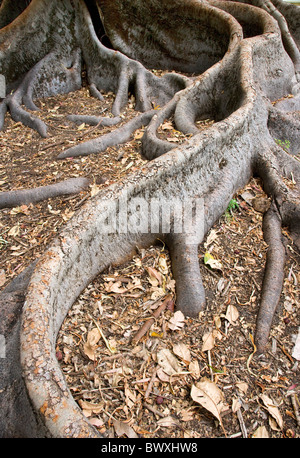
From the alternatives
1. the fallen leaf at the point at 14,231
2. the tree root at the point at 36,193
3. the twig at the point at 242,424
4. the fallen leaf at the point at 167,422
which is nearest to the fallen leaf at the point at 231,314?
the twig at the point at 242,424

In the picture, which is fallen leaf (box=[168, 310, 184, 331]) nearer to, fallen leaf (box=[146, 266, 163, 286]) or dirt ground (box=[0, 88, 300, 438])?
dirt ground (box=[0, 88, 300, 438])

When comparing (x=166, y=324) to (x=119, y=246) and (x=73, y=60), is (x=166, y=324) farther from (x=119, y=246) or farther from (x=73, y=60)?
(x=73, y=60)

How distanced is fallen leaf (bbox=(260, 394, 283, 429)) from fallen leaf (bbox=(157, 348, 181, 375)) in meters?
0.55

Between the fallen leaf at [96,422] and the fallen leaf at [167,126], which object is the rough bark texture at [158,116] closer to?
the fallen leaf at [167,126]

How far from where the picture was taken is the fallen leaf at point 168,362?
6.81ft

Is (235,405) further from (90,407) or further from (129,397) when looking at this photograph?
(90,407)

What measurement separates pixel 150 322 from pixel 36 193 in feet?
6.61

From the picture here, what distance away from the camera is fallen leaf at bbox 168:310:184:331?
2309 mm

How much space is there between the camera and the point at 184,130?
3.96m

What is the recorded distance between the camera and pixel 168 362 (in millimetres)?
2109

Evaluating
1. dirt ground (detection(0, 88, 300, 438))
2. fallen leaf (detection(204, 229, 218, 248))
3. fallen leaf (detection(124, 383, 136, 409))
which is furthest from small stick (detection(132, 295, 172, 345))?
fallen leaf (detection(204, 229, 218, 248))
